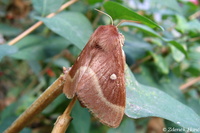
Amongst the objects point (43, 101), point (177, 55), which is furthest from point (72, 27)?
point (177, 55)

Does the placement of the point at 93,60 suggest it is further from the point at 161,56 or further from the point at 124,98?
the point at 161,56

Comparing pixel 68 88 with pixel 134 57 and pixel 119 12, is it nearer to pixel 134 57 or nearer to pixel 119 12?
pixel 119 12

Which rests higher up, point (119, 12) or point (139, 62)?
point (119, 12)

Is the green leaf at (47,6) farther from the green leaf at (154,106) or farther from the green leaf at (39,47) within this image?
the green leaf at (154,106)

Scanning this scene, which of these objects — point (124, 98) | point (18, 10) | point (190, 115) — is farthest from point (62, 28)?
point (18, 10)

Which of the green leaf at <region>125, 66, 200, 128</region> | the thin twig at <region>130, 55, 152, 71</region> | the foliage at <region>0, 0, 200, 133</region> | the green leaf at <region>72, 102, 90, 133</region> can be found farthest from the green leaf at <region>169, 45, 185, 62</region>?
the green leaf at <region>72, 102, 90, 133</region>

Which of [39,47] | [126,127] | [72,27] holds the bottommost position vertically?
[126,127]

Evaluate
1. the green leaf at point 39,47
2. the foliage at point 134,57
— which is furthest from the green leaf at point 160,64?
the green leaf at point 39,47
